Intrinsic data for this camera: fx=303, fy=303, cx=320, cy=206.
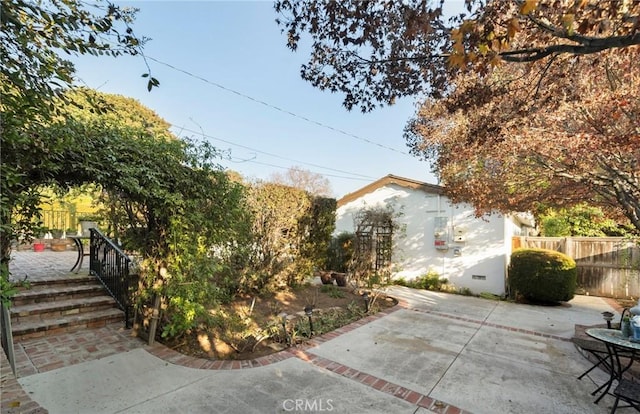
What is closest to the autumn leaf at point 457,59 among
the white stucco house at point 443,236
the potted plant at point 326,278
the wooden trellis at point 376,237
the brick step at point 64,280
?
the brick step at point 64,280

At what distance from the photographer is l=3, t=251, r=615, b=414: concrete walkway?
3.03 meters

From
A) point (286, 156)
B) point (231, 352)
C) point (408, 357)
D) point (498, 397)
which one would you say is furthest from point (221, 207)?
point (286, 156)

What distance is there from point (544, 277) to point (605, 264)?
2.88 meters

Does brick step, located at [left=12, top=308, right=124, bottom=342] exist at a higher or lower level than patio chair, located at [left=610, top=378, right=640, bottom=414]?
lower

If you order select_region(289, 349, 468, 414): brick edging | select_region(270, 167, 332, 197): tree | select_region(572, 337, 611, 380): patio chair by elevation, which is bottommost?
select_region(289, 349, 468, 414): brick edging

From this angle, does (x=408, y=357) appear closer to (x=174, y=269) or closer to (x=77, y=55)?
(x=174, y=269)

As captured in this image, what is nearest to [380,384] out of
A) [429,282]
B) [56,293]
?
[56,293]

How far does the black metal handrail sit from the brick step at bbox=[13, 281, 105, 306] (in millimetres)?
196

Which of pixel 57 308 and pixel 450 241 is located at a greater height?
pixel 450 241

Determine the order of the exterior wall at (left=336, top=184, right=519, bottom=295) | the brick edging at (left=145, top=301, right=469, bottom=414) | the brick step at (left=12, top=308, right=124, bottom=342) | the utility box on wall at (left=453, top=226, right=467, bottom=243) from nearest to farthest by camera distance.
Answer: the brick edging at (left=145, top=301, right=469, bottom=414), the brick step at (left=12, top=308, right=124, bottom=342), the exterior wall at (left=336, top=184, right=519, bottom=295), the utility box on wall at (left=453, top=226, right=467, bottom=243)

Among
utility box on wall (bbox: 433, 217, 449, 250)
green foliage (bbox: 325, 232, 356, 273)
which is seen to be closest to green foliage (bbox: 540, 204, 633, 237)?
utility box on wall (bbox: 433, 217, 449, 250)

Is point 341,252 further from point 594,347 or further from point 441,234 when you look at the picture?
point 594,347

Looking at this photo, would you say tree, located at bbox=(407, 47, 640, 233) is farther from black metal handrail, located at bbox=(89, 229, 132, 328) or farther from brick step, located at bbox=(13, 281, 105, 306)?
brick step, located at bbox=(13, 281, 105, 306)

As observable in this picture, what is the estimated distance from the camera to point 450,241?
31.6 feet
